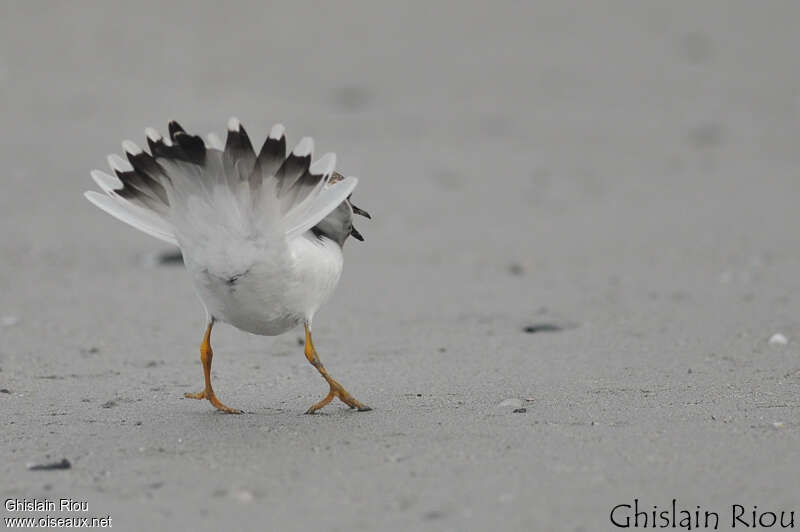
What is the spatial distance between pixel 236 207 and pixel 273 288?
40 centimetres

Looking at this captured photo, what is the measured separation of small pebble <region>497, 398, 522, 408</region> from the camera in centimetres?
489

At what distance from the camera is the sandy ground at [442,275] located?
13.0 ft

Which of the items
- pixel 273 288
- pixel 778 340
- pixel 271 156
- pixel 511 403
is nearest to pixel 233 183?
pixel 271 156

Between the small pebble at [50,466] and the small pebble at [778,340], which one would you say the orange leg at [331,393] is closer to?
the small pebble at [50,466]

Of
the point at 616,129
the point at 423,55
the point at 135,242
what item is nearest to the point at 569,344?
the point at 135,242

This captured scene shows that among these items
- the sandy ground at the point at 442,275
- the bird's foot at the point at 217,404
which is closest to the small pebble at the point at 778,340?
the sandy ground at the point at 442,275

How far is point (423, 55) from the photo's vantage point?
43.2 feet

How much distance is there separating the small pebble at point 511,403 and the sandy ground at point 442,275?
8cm

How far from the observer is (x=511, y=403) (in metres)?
4.93

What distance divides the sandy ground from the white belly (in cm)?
44

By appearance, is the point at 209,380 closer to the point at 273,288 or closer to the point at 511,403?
the point at 273,288

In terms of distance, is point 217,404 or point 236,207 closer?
point 236,207

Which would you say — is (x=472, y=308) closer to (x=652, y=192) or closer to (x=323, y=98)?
(x=652, y=192)

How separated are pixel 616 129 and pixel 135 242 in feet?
17.9
